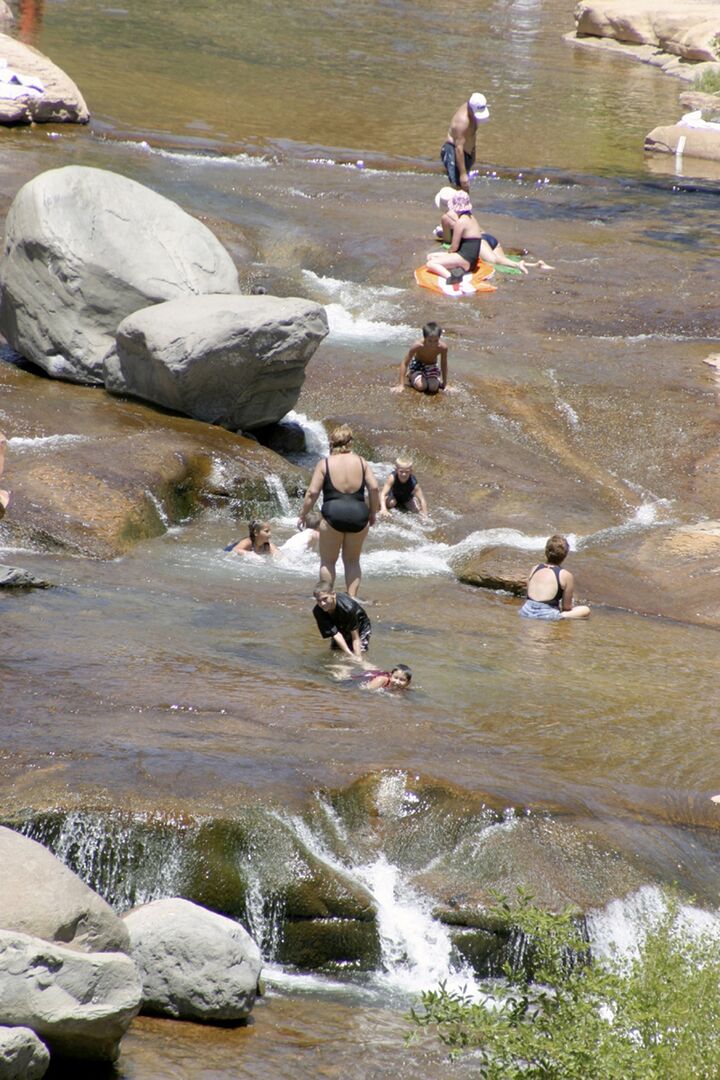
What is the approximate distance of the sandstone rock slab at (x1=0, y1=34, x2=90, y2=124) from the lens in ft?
76.7

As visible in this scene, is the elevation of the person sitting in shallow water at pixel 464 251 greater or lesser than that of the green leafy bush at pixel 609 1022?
lesser

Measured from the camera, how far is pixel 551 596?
35.9 ft

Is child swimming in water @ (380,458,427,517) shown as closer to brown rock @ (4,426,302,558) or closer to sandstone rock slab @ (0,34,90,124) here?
brown rock @ (4,426,302,558)

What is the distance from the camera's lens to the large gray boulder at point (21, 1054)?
5047mm

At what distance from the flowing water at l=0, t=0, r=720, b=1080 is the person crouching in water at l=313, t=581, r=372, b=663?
0.20 meters

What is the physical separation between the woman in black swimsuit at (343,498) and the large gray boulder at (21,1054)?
16.8 ft

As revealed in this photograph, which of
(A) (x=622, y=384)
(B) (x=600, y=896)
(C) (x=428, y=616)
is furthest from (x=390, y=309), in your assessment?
(B) (x=600, y=896)

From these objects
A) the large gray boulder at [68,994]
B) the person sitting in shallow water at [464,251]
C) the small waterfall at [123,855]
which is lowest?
the person sitting in shallow water at [464,251]

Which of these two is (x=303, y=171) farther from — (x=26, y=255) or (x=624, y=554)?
(x=624, y=554)

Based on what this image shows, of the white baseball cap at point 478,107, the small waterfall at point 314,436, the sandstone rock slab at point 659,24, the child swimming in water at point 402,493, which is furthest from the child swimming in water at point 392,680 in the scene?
the sandstone rock slab at point 659,24

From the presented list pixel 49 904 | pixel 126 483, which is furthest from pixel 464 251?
pixel 49 904

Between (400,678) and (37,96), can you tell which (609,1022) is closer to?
(400,678)

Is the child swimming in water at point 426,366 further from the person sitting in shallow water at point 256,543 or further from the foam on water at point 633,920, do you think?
the foam on water at point 633,920

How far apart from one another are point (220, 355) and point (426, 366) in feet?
7.83
